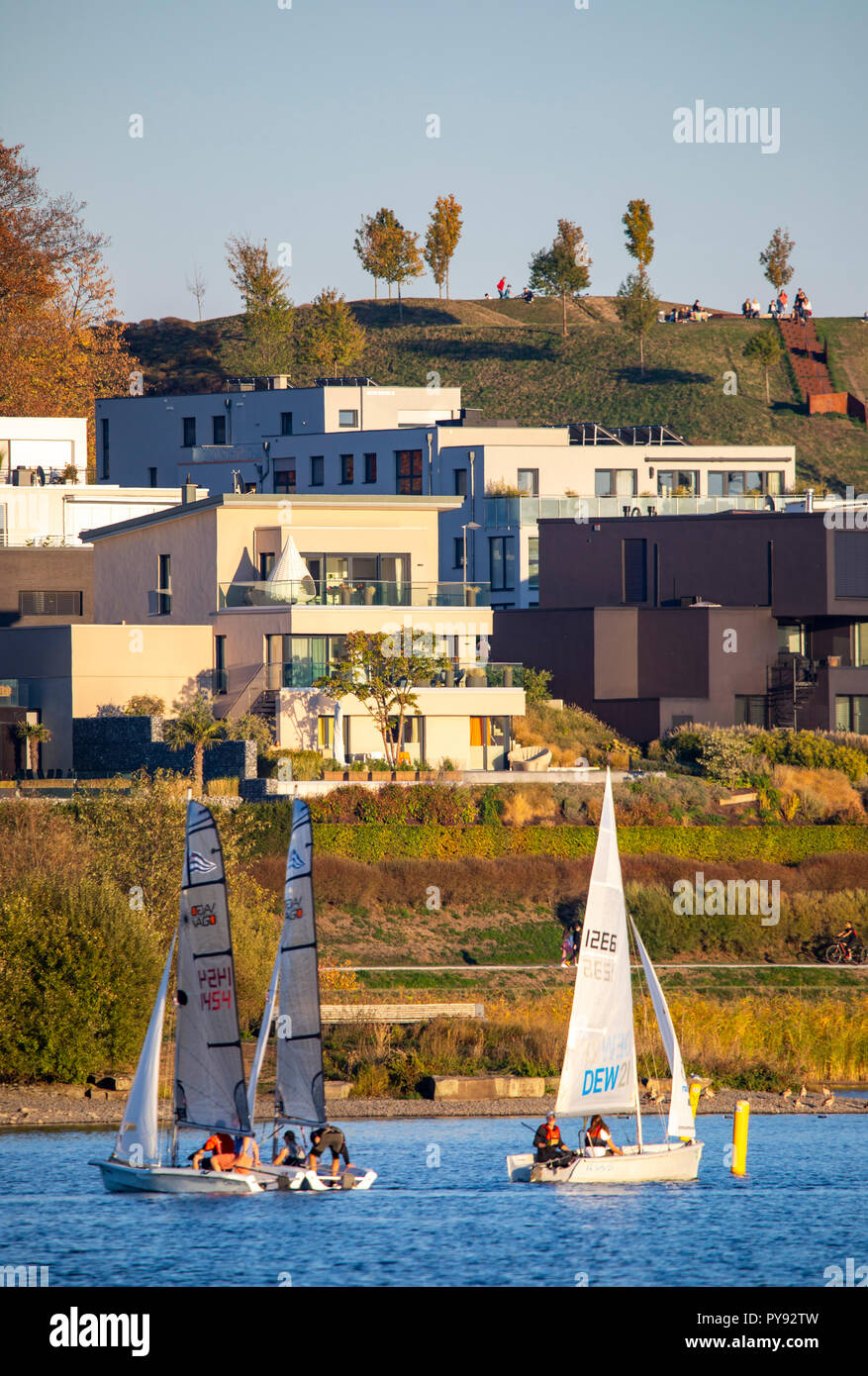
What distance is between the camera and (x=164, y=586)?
73.4m

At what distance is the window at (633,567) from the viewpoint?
80.7 m

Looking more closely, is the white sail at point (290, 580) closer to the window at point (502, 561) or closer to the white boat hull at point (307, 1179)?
the window at point (502, 561)

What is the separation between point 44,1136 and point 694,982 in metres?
20.6

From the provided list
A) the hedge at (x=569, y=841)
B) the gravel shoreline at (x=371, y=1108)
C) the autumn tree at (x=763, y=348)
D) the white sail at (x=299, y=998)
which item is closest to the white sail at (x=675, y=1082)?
the gravel shoreline at (x=371, y=1108)

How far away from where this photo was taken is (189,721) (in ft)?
203

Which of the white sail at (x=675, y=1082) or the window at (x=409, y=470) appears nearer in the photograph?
the white sail at (x=675, y=1082)

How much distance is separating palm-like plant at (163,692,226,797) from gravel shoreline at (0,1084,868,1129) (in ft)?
65.1

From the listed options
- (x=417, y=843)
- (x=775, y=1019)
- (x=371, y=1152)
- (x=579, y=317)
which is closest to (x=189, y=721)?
(x=417, y=843)

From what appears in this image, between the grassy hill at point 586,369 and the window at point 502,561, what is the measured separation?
1962 inches

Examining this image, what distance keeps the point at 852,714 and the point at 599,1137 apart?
46.6 m

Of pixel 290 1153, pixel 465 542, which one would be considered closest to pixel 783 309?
pixel 465 542

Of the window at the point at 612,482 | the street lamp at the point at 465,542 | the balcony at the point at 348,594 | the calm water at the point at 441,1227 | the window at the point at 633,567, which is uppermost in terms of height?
the window at the point at 612,482

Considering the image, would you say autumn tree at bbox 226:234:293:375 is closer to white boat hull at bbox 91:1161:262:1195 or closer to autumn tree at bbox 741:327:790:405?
Result: autumn tree at bbox 741:327:790:405

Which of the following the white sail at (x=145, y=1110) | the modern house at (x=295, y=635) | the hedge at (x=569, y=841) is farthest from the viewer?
the modern house at (x=295, y=635)
